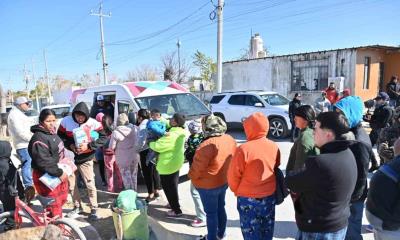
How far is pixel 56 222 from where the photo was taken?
140 inches

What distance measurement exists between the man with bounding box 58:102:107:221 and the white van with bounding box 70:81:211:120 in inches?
82.2

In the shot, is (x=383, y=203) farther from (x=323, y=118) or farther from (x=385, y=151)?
(x=385, y=151)

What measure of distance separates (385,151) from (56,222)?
3765mm

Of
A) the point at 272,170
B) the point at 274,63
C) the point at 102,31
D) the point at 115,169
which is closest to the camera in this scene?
the point at 272,170

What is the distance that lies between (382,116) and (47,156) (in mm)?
6613

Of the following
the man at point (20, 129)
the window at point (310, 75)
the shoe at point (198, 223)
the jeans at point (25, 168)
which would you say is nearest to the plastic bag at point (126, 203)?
the shoe at point (198, 223)

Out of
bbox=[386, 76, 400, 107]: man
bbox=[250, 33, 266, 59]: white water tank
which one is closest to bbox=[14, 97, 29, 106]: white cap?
bbox=[386, 76, 400, 107]: man

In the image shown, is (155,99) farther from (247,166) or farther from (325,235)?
(325,235)

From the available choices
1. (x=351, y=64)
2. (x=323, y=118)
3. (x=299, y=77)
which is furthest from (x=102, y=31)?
(x=323, y=118)

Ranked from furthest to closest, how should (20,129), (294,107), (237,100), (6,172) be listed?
(237,100) → (294,107) → (20,129) → (6,172)

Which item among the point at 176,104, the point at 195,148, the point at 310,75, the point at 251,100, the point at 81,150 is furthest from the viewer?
the point at 310,75

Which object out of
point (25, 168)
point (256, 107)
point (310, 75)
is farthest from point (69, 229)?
point (310, 75)

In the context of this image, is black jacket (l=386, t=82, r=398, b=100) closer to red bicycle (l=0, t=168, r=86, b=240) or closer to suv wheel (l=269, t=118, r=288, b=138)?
suv wheel (l=269, t=118, r=288, b=138)

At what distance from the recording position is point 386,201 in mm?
→ 2289
